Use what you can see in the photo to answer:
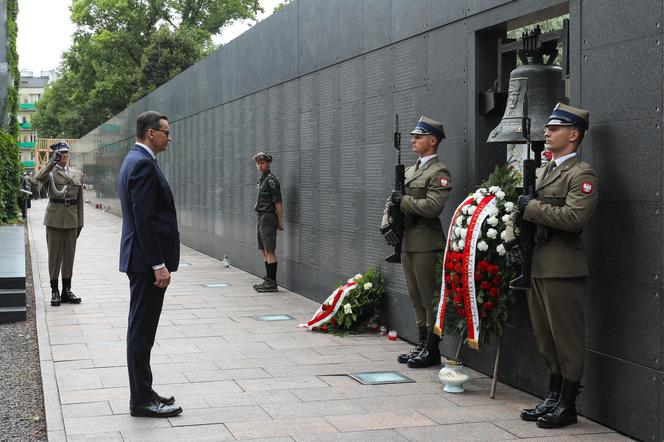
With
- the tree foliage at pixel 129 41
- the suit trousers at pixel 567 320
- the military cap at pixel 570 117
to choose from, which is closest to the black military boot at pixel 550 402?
the suit trousers at pixel 567 320

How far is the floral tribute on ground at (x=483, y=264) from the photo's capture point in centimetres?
627

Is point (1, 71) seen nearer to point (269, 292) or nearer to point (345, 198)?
point (269, 292)

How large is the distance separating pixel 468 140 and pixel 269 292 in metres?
5.59

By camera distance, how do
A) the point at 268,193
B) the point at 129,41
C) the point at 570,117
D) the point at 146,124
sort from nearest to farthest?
the point at 570,117, the point at 146,124, the point at 268,193, the point at 129,41

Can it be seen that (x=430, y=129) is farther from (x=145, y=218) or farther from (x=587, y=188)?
(x=145, y=218)

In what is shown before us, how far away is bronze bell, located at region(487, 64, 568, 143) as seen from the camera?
243 inches

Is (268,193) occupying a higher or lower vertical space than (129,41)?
lower

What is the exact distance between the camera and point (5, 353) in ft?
27.5

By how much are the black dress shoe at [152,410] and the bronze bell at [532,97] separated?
2.78m

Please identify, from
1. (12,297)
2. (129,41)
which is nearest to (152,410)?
(12,297)

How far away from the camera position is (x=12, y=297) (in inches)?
400

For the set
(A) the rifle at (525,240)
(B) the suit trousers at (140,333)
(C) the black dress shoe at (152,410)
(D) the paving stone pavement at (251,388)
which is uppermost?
(A) the rifle at (525,240)

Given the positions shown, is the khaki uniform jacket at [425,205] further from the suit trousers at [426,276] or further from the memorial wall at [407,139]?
the memorial wall at [407,139]

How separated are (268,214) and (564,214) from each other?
7.38 metres
